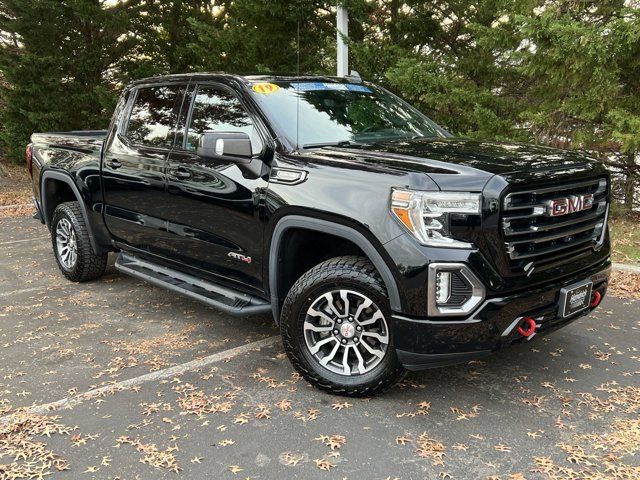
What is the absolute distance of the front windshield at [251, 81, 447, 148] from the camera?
13.2 ft

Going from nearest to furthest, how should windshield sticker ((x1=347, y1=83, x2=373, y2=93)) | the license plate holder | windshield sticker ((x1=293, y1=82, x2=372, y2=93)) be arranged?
the license plate holder
windshield sticker ((x1=293, y1=82, x2=372, y2=93))
windshield sticker ((x1=347, y1=83, x2=373, y2=93))

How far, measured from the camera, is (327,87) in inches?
181

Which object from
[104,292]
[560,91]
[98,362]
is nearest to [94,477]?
[98,362]

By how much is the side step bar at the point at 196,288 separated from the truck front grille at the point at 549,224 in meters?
1.70

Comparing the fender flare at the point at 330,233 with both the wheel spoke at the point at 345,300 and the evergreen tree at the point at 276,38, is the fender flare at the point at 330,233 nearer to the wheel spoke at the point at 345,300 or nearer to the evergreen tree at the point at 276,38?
the wheel spoke at the point at 345,300

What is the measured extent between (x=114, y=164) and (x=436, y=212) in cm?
330

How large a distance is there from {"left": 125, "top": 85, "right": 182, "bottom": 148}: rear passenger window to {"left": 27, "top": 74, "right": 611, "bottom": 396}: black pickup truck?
0.02 metres

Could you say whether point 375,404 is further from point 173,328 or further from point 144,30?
point 144,30

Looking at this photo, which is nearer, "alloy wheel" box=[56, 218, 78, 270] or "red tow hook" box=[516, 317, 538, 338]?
"red tow hook" box=[516, 317, 538, 338]

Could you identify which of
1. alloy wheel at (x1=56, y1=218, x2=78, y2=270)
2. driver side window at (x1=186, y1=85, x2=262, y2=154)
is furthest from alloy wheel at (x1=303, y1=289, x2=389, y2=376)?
alloy wheel at (x1=56, y1=218, x2=78, y2=270)

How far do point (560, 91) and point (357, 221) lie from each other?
6532mm

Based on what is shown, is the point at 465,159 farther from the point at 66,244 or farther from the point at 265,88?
the point at 66,244

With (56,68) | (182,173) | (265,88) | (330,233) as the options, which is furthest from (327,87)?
(56,68)

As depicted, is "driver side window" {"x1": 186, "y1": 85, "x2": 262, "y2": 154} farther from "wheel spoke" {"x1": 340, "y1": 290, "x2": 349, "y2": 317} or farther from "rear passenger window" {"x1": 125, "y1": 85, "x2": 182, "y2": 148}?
"wheel spoke" {"x1": 340, "y1": 290, "x2": 349, "y2": 317}
